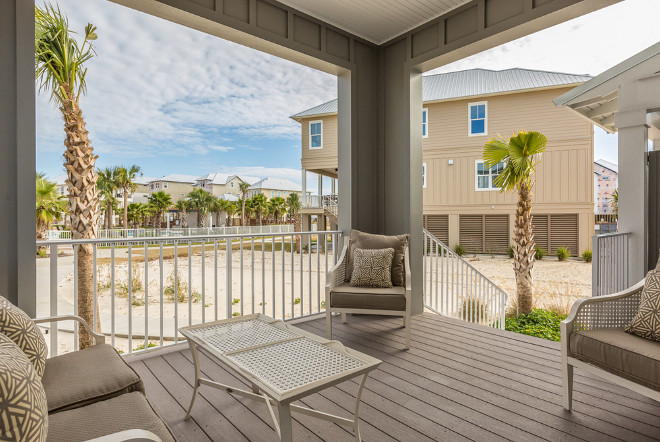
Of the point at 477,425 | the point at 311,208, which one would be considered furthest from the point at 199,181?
the point at 477,425

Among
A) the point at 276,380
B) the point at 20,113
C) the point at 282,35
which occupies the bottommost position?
the point at 276,380

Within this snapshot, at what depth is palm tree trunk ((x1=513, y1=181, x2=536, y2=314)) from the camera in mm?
6095

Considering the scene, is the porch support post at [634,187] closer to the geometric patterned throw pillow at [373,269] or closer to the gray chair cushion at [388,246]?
the gray chair cushion at [388,246]

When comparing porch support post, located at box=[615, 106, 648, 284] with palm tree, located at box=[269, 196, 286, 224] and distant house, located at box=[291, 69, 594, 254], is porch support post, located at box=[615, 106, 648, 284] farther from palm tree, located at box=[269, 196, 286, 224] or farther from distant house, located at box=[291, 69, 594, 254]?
palm tree, located at box=[269, 196, 286, 224]

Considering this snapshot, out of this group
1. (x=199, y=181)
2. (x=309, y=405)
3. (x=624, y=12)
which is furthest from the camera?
(x=199, y=181)

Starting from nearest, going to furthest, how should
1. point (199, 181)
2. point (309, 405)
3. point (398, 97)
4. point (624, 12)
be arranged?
1. point (309, 405)
2. point (398, 97)
3. point (624, 12)
4. point (199, 181)

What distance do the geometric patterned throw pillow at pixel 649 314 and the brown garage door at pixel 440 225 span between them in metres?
10.9

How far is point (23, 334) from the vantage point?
56.9 inches

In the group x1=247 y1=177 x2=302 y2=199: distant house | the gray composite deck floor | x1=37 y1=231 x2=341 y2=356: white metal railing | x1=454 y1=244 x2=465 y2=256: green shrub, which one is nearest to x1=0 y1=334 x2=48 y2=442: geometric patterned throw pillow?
the gray composite deck floor

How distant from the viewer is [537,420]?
6.21ft

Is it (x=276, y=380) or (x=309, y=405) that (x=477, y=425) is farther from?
(x=276, y=380)

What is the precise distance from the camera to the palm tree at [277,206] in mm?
32281

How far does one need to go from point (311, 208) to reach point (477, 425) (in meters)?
13.3

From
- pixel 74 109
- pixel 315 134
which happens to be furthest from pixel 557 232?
pixel 74 109
